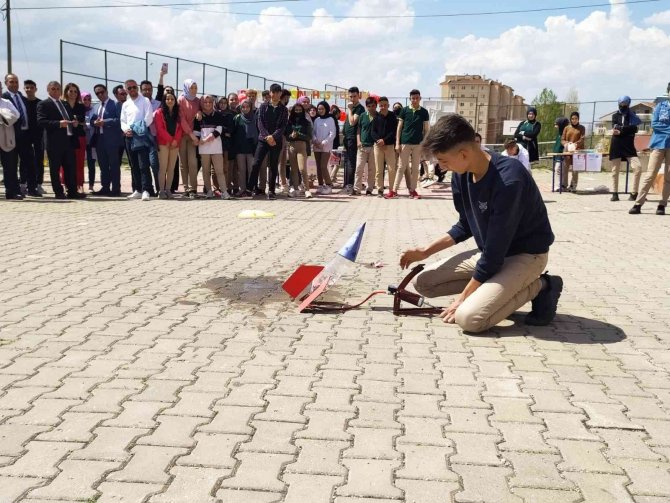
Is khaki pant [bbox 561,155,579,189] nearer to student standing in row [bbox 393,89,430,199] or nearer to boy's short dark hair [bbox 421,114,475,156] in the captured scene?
student standing in row [bbox 393,89,430,199]

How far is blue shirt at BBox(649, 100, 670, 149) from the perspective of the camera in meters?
12.4

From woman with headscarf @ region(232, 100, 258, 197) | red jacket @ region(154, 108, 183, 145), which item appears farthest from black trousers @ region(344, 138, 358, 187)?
red jacket @ region(154, 108, 183, 145)

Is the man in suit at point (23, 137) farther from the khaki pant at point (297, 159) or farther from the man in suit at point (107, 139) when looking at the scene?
the khaki pant at point (297, 159)

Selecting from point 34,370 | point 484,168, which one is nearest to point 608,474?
point 484,168

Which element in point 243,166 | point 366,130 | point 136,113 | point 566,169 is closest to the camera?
point 136,113

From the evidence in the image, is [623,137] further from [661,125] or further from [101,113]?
[101,113]

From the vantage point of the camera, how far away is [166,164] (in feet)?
47.9

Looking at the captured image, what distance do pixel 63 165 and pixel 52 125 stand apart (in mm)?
860

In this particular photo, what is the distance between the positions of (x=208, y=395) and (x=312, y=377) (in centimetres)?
63

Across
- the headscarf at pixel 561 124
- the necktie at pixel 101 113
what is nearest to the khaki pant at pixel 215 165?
the necktie at pixel 101 113

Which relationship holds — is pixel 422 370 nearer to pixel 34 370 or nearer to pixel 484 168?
pixel 484 168

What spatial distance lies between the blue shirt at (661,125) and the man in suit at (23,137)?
37.0ft

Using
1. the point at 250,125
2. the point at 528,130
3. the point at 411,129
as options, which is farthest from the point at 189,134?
the point at 528,130

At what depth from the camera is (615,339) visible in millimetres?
5062
